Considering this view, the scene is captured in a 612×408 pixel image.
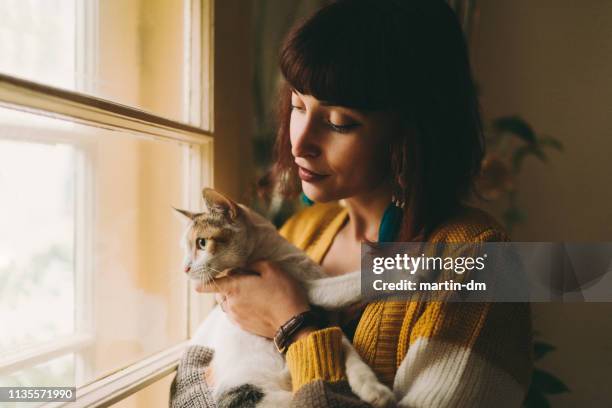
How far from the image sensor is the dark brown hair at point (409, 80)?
570mm

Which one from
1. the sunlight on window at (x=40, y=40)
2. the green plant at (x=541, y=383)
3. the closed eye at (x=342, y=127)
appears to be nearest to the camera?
the sunlight on window at (x=40, y=40)

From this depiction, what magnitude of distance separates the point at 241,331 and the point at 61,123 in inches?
16.9

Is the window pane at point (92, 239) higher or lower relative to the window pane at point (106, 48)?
lower

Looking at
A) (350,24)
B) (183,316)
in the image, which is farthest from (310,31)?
(183,316)

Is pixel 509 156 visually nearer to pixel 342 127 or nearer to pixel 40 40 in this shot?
pixel 342 127

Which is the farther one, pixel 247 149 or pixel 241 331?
pixel 247 149

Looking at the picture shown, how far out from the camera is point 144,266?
760 millimetres

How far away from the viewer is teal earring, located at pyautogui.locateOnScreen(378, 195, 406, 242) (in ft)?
2.23

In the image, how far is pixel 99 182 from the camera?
0.67m

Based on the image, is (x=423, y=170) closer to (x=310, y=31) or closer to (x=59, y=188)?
(x=310, y=31)

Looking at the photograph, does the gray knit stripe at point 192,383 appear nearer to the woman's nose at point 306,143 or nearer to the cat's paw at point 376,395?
the cat's paw at point 376,395

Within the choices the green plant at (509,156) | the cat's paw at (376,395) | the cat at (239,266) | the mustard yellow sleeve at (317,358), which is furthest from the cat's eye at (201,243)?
the green plant at (509,156)

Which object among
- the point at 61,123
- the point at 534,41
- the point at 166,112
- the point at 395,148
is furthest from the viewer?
the point at 534,41

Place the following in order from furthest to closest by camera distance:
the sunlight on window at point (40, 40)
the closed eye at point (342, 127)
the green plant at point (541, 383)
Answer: the green plant at point (541, 383)
the closed eye at point (342, 127)
the sunlight on window at point (40, 40)
